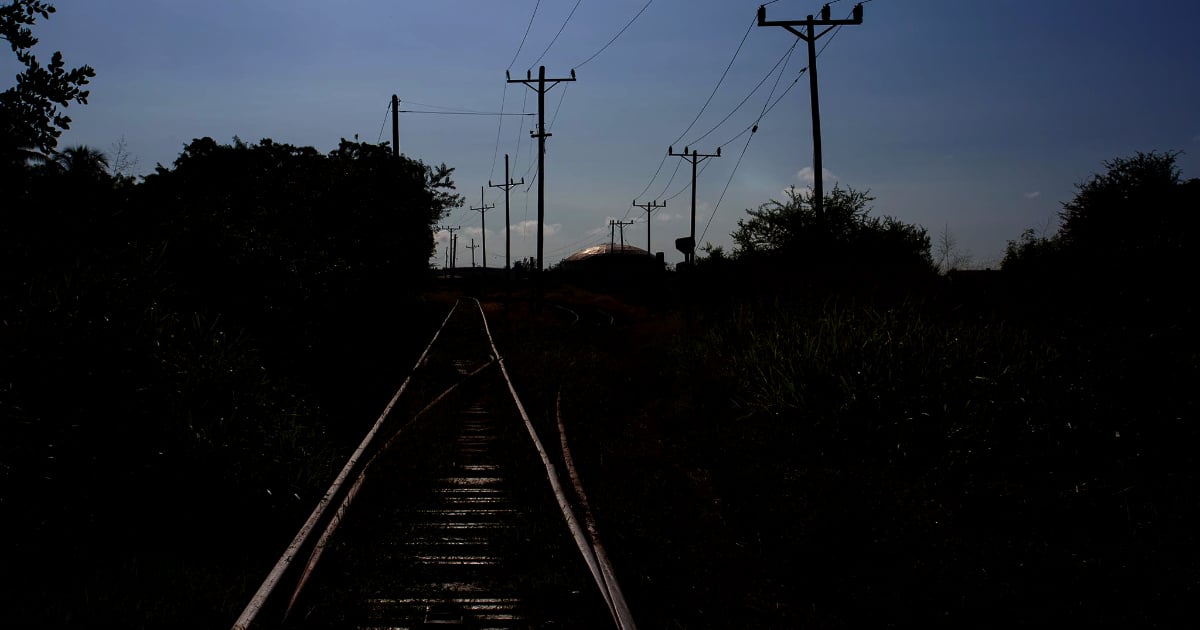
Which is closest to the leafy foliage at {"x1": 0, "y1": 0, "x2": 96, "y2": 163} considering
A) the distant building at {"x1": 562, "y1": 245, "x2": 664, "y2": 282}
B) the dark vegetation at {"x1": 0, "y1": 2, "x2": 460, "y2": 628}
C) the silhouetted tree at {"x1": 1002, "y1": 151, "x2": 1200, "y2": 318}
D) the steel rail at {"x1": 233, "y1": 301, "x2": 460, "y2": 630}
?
the dark vegetation at {"x1": 0, "y1": 2, "x2": 460, "y2": 628}

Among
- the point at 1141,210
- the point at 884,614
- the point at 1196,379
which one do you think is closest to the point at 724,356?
the point at 1196,379

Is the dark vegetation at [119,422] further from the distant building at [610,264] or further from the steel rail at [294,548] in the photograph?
the distant building at [610,264]

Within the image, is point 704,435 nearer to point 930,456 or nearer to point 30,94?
point 930,456

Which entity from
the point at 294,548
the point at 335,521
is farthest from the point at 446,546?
the point at 294,548

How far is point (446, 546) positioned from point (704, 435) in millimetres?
4532

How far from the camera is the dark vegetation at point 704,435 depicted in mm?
4867

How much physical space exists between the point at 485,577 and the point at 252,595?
4.47ft

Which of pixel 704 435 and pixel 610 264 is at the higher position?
pixel 610 264

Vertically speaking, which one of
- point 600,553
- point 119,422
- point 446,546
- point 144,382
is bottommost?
point 446,546

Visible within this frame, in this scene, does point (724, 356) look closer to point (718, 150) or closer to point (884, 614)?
point (884, 614)

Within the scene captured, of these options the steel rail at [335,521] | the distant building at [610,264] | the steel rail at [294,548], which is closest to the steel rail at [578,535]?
the steel rail at [335,521]

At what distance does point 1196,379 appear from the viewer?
28.7 ft

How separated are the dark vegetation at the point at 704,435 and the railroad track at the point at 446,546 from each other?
31 centimetres

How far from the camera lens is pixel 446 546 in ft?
18.2
